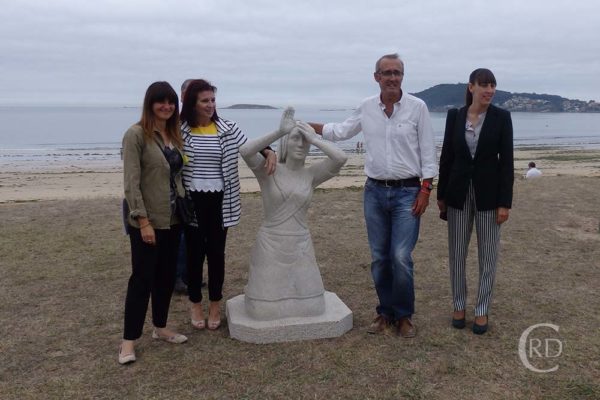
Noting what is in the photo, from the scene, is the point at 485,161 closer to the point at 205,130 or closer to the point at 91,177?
the point at 205,130

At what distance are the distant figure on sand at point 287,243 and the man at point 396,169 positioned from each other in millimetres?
357

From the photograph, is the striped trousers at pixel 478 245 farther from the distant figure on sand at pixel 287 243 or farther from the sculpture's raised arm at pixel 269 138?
the sculpture's raised arm at pixel 269 138

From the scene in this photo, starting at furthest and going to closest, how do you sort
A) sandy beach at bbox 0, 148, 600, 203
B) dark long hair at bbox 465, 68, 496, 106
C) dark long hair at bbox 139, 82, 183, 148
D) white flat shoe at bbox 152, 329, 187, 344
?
1. sandy beach at bbox 0, 148, 600, 203
2. white flat shoe at bbox 152, 329, 187, 344
3. dark long hair at bbox 465, 68, 496, 106
4. dark long hair at bbox 139, 82, 183, 148

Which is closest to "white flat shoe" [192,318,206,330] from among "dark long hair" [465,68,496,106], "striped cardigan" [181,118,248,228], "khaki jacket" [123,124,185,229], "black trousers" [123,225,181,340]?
"black trousers" [123,225,181,340]

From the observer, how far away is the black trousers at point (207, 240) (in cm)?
436

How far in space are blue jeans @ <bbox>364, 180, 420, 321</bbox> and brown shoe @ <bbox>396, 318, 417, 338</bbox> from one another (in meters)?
0.05

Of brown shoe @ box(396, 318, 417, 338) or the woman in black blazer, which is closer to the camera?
the woman in black blazer

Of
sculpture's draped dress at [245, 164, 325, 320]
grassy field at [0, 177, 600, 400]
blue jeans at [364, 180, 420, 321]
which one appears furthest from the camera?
sculpture's draped dress at [245, 164, 325, 320]

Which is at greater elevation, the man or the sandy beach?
the man

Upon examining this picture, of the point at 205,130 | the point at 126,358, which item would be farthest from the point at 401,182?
the point at 126,358

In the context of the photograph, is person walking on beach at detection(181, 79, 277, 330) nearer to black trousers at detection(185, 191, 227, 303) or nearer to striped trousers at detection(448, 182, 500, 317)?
black trousers at detection(185, 191, 227, 303)

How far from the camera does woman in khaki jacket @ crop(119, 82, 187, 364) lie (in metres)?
3.85

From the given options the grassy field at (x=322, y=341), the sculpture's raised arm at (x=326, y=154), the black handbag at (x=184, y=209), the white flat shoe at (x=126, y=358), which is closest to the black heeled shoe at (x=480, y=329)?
the grassy field at (x=322, y=341)

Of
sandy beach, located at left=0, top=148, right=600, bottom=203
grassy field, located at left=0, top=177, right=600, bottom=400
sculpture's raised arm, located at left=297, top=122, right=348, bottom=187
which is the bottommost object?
sandy beach, located at left=0, top=148, right=600, bottom=203
